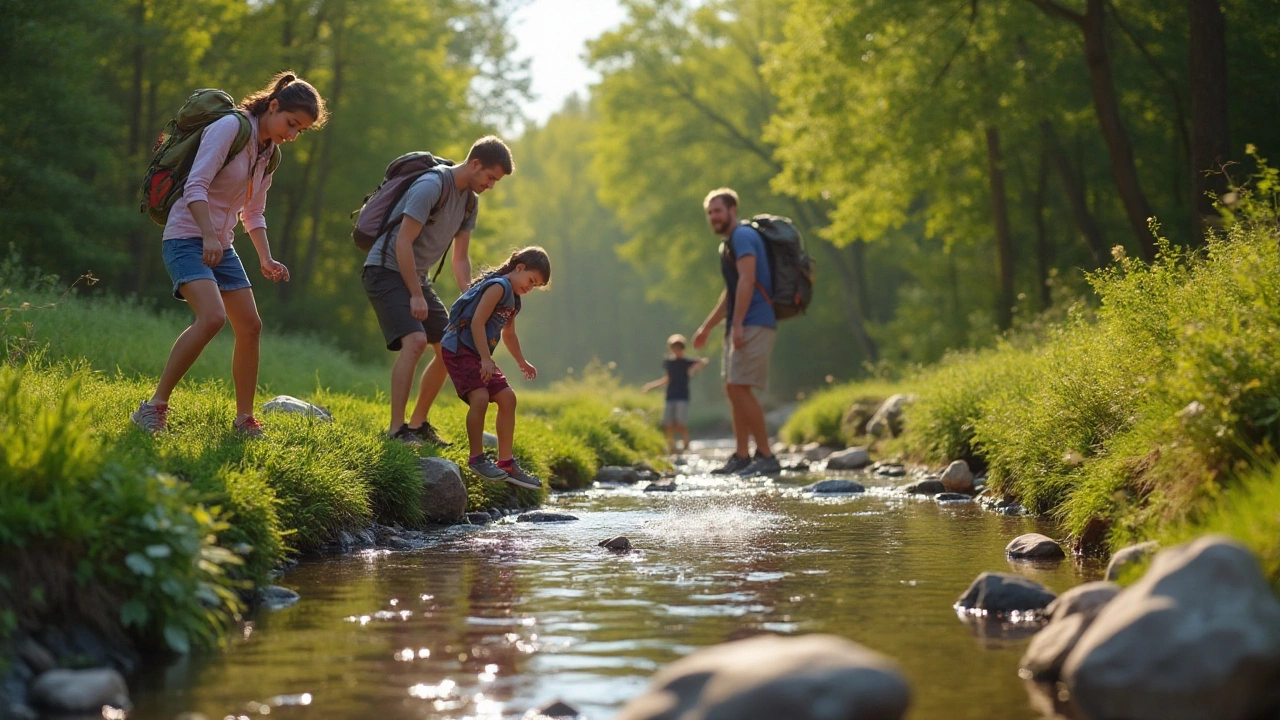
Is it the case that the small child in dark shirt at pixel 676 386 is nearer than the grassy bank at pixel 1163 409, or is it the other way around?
the grassy bank at pixel 1163 409

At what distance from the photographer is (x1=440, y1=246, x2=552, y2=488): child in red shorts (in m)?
8.29

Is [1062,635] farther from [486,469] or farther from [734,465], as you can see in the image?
[734,465]

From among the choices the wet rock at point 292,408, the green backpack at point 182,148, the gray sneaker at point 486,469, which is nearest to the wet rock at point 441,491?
the gray sneaker at point 486,469

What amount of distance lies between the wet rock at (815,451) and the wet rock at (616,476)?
5.26m

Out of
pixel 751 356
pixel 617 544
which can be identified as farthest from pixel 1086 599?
pixel 751 356

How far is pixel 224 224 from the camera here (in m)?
7.14

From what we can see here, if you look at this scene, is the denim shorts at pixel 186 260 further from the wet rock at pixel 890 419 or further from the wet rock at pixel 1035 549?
the wet rock at pixel 890 419

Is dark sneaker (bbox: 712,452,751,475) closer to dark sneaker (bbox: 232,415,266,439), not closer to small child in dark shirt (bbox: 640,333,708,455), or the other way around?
small child in dark shirt (bbox: 640,333,708,455)

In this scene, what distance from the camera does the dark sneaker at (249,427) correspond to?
23.3ft

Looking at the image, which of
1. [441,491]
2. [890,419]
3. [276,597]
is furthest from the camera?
[890,419]

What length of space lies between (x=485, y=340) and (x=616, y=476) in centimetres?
457

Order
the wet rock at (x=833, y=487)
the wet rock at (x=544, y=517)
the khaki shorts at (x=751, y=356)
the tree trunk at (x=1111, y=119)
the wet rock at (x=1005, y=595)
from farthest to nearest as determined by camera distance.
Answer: the tree trunk at (x=1111, y=119)
the khaki shorts at (x=751, y=356)
the wet rock at (x=833, y=487)
the wet rock at (x=544, y=517)
the wet rock at (x=1005, y=595)

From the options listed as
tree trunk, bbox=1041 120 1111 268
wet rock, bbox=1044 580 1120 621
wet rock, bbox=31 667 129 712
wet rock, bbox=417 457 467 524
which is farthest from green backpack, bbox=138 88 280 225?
tree trunk, bbox=1041 120 1111 268

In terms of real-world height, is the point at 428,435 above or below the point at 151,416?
below
